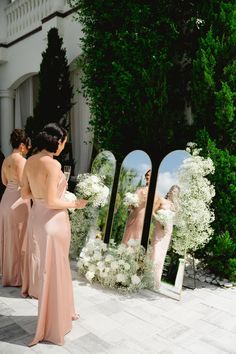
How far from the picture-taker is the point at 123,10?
556cm

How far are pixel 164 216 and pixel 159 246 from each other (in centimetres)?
42

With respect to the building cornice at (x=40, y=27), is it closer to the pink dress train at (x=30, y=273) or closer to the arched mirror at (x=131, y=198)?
the arched mirror at (x=131, y=198)

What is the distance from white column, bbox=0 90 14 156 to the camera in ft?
34.2

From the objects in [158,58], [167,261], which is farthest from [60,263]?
[158,58]

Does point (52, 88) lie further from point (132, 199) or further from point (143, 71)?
point (132, 199)

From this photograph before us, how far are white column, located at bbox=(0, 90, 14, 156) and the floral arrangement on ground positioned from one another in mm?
6575

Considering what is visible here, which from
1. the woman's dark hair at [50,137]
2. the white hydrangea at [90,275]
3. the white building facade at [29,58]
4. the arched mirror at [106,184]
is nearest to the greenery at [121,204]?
the arched mirror at [106,184]

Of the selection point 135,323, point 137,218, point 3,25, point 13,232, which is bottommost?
point 135,323

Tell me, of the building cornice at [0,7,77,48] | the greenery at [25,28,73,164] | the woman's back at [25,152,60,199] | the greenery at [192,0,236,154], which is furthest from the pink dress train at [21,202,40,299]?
the building cornice at [0,7,77,48]

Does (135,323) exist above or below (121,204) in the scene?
below

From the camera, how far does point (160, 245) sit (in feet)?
15.0

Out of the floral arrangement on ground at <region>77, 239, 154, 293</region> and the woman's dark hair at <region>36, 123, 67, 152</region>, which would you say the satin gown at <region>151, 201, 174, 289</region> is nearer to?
the floral arrangement on ground at <region>77, 239, 154, 293</region>

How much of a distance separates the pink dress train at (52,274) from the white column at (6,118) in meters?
7.82

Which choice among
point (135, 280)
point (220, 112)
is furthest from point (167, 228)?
point (220, 112)
